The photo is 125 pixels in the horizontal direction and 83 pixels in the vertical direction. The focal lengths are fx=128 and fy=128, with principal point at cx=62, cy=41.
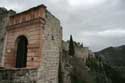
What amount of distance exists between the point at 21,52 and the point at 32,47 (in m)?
1.16

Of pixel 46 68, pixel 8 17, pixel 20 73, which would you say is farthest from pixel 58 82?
pixel 8 17

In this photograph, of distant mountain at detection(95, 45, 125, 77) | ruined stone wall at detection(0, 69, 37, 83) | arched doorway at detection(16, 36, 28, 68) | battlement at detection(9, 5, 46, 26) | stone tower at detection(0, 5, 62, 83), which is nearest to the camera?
ruined stone wall at detection(0, 69, 37, 83)

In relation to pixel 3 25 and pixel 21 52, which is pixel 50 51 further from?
pixel 3 25

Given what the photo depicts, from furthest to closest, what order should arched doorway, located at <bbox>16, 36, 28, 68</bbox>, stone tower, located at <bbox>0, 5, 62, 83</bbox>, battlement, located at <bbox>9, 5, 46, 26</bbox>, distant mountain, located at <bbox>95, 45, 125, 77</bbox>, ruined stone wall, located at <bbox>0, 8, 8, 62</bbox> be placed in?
distant mountain, located at <bbox>95, 45, 125, 77</bbox>
ruined stone wall, located at <bbox>0, 8, 8, 62</bbox>
arched doorway, located at <bbox>16, 36, 28, 68</bbox>
battlement, located at <bbox>9, 5, 46, 26</bbox>
stone tower, located at <bbox>0, 5, 62, 83</bbox>

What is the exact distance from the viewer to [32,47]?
5.57m

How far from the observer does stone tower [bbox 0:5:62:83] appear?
15.5ft

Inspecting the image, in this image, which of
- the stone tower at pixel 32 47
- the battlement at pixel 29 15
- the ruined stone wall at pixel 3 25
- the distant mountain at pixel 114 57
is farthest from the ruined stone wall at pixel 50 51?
the distant mountain at pixel 114 57

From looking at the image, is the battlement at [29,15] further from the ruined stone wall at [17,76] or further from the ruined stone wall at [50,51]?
the ruined stone wall at [17,76]

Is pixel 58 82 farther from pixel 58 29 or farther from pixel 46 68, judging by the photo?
pixel 58 29

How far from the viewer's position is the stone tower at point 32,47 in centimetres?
473

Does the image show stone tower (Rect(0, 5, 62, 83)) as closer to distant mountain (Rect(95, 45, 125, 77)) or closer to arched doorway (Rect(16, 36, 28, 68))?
arched doorway (Rect(16, 36, 28, 68))

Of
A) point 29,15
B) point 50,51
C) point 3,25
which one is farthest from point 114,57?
point 29,15

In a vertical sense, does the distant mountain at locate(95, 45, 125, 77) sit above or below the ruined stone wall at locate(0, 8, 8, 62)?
below

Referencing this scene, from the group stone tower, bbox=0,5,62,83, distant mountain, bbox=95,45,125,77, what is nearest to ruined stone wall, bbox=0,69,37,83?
stone tower, bbox=0,5,62,83
